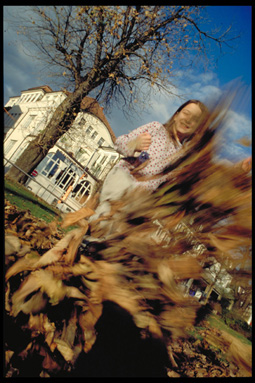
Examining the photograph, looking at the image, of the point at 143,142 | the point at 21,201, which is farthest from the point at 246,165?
the point at 21,201

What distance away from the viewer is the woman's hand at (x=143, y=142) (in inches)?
57.2

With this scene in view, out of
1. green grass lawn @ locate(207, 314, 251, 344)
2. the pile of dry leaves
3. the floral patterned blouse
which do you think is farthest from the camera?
the floral patterned blouse

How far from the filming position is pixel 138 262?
779mm

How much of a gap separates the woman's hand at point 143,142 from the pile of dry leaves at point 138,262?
0.60 meters

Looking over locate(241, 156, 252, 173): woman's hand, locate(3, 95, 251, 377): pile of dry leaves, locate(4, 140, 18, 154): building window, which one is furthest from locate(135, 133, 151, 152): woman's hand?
locate(4, 140, 18, 154): building window

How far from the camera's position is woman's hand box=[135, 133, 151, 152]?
1.45 m

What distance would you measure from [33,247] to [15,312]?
26 cm

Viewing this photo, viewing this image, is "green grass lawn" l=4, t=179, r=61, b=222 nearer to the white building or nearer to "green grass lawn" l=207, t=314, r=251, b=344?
"green grass lawn" l=207, t=314, r=251, b=344

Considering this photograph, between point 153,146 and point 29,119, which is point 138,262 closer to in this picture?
point 153,146

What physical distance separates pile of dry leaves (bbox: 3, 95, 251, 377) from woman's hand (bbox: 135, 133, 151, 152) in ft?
1.96

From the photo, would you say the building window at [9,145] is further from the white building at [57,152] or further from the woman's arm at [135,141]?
the woman's arm at [135,141]

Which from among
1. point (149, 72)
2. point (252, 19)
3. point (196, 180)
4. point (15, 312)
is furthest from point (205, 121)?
point (149, 72)

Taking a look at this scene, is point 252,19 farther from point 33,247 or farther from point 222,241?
point 33,247

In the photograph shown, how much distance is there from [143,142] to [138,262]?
0.95 metres
